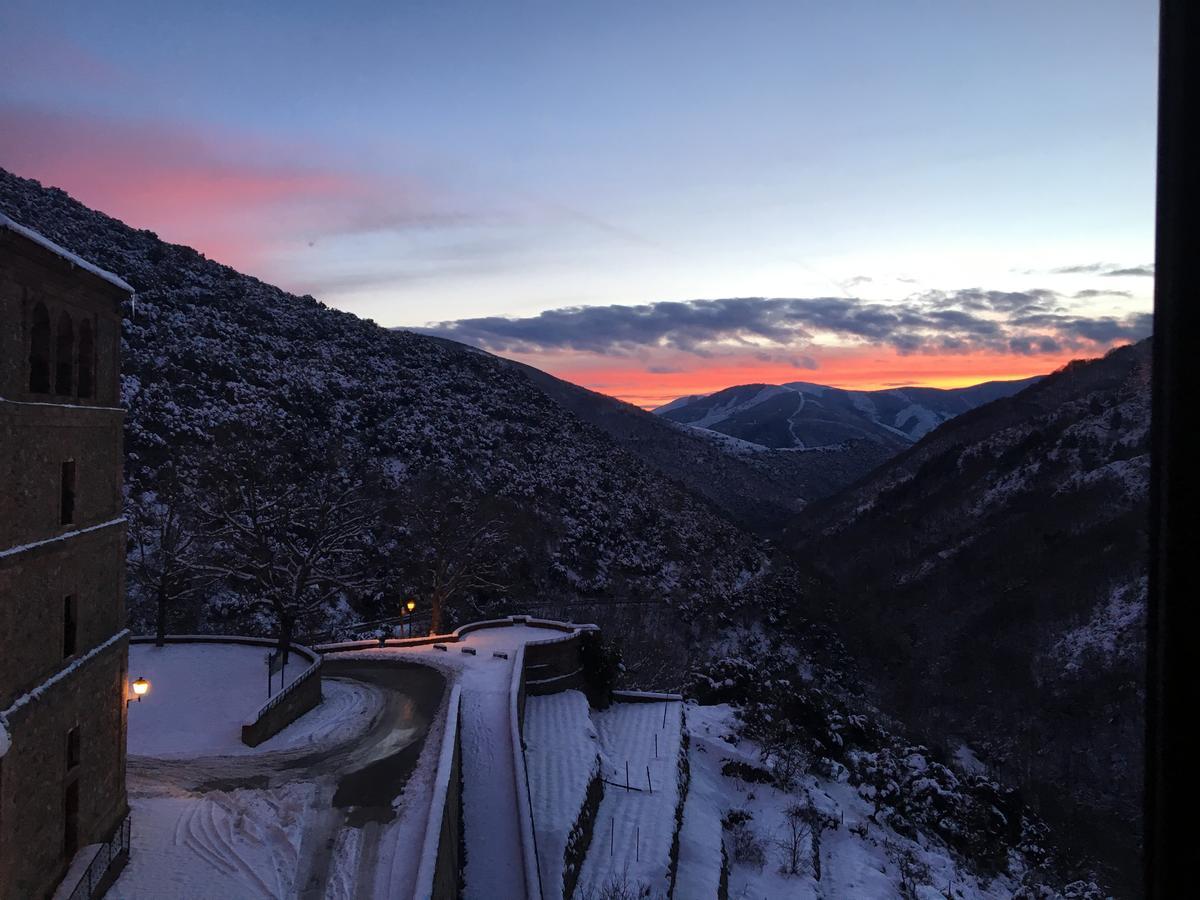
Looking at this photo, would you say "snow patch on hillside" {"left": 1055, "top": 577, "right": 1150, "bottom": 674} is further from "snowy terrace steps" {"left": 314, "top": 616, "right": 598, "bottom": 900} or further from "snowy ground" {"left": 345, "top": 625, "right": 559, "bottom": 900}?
"snowy ground" {"left": 345, "top": 625, "right": 559, "bottom": 900}

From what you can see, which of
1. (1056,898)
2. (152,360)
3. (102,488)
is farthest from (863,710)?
(152,360)

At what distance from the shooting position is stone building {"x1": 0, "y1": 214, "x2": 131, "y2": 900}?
9.32 m

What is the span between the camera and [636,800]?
20.4m

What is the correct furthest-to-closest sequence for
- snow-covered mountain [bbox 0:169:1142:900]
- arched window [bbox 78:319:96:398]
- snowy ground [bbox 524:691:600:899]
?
snow-covered mountain [bbox 0:169:1142:900] → snowy ground [bbox 524:691:600:899] → arched window [bbox 78:319:96:398]

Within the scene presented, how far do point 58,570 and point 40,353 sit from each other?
312cm

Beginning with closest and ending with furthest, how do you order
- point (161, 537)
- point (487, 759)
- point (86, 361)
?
1. point (86, 361)
2. point (487, 759)
3. point (161, 537)

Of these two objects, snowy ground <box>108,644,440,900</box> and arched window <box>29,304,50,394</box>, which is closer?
arched window <box>29,304,50,394</box>

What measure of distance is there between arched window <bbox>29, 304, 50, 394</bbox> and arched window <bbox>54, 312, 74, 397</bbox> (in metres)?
0.42

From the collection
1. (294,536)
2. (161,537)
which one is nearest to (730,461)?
(294,536)

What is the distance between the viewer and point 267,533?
3641cm

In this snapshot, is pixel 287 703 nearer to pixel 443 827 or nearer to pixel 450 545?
pixel 443 827

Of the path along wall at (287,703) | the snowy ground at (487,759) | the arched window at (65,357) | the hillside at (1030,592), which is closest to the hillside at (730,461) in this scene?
the hillside at (1030,592)

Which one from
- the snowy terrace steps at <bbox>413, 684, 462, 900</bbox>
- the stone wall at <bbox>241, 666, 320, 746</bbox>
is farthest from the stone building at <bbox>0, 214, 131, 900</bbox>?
the snowy terrace steps at <bbox>413, 684, 462, 900</bbox>

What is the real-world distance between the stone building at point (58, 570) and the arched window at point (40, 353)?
0.02 metres
